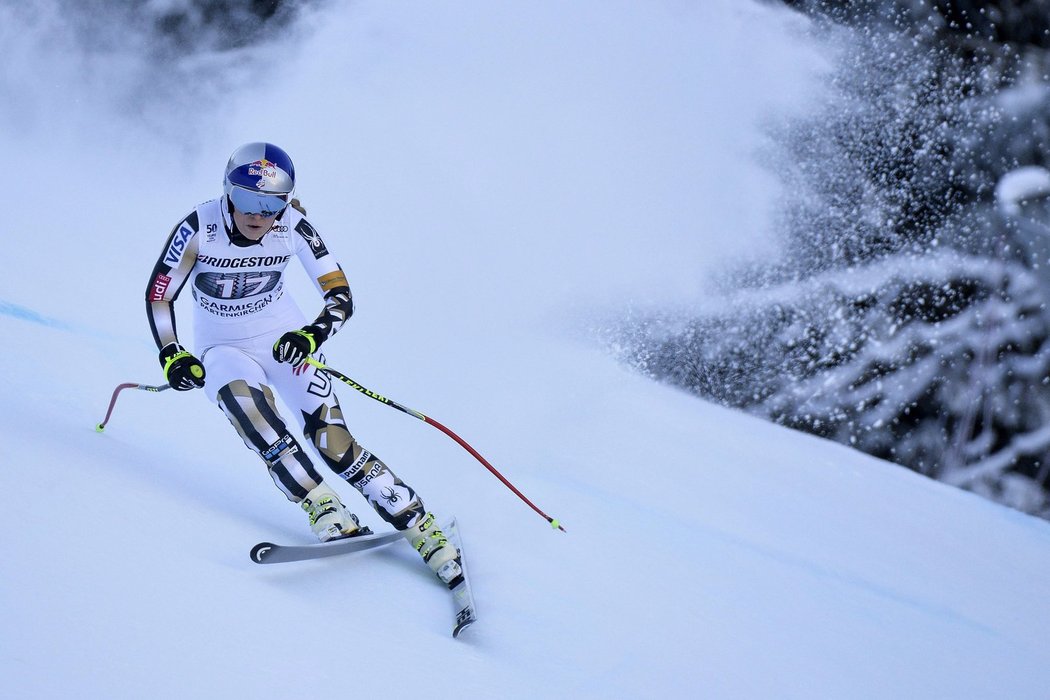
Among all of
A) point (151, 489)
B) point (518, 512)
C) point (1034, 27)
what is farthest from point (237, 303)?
point (1034, 27)

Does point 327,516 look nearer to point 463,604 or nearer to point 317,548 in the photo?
point 317,548

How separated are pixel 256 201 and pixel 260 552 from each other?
0.99 meters

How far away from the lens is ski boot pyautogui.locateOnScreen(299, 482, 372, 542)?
2.45m

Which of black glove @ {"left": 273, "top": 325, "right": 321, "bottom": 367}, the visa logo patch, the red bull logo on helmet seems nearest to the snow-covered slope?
black glove @ {"left": 273, "top": 325, "right": 321, "bottom": 367}

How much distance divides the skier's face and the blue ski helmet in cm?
2

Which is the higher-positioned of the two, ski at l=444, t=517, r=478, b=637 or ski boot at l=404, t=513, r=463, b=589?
ski boot at l=404, t=513, r=463, b=589

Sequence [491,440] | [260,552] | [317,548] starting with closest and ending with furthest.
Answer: [260,552] < [317,548] < [491,440]

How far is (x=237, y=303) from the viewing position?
2586mm

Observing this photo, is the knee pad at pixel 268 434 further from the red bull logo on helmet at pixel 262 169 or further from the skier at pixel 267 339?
the red bull logo on helmet at pixel 262 169

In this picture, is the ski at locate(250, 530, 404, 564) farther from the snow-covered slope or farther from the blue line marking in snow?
the blue line marking in snow

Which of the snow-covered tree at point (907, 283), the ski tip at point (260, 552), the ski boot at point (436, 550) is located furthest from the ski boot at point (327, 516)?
the snow-covered tree at point (907, 283)

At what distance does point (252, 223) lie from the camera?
2.44m

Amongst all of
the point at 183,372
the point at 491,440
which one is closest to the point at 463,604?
the point at 183,372

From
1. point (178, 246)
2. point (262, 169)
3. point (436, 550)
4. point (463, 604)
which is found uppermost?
point (262, 169)
